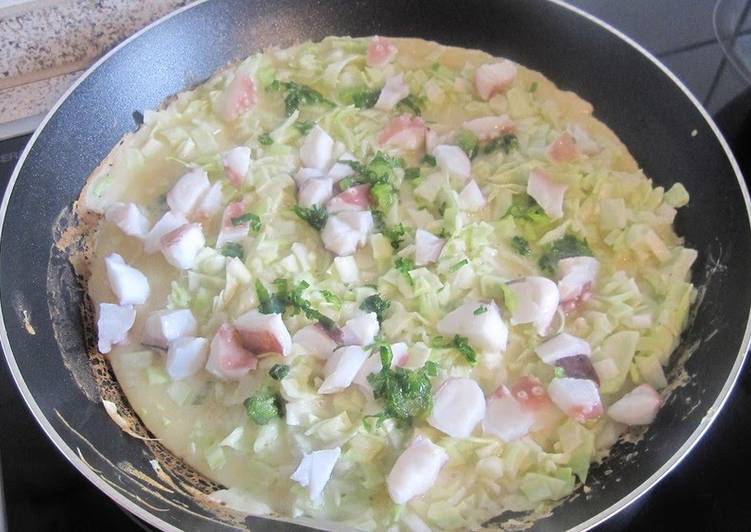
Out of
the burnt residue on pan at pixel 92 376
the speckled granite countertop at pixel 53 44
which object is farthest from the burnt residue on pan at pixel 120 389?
the speckled granite countertop at pixel 53 44

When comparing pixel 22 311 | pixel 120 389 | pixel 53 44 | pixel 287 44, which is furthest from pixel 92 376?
pixel 287 44

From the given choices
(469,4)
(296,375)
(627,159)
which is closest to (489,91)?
(469,4)

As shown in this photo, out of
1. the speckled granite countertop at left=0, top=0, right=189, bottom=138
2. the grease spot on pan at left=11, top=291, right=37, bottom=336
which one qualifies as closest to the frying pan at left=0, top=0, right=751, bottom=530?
the grease spot on pan at left=11, top=291, right=37, bottom=336

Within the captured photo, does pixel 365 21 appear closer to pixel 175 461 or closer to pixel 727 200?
pixel 727 200

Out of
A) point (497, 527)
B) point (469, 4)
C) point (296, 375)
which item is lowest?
point (497, 527)

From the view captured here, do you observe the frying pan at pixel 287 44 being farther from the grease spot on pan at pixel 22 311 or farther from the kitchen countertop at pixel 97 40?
the kitchen countertop at pixel 97 40

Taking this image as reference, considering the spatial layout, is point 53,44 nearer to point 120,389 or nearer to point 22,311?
point 22,311
